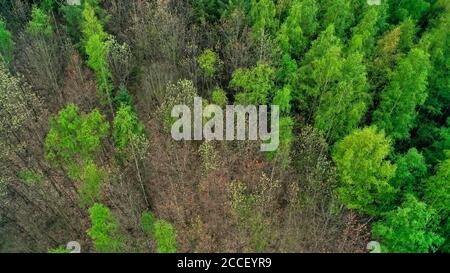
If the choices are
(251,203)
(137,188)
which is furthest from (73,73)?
(251,203)

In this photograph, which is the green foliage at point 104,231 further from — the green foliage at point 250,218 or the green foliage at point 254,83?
the green foliage at point 254,83

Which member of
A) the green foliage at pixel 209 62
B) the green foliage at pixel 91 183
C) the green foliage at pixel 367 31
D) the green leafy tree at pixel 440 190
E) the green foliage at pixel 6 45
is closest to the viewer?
the green leafy tree at pixel 440 190

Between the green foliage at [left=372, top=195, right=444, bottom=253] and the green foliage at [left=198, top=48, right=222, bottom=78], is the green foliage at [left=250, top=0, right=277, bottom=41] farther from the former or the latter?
the green foliage at [left=372, top=195, right=444, bottom=253]

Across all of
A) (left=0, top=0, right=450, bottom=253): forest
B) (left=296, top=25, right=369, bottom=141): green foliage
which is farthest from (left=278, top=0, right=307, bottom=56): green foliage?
(left=296, top=25, right=369, bottom=141): green foliage

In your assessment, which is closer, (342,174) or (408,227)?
(408,227)

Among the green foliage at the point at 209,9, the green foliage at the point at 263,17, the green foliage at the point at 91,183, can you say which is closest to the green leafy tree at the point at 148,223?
the green foliage at the point at 91,183
